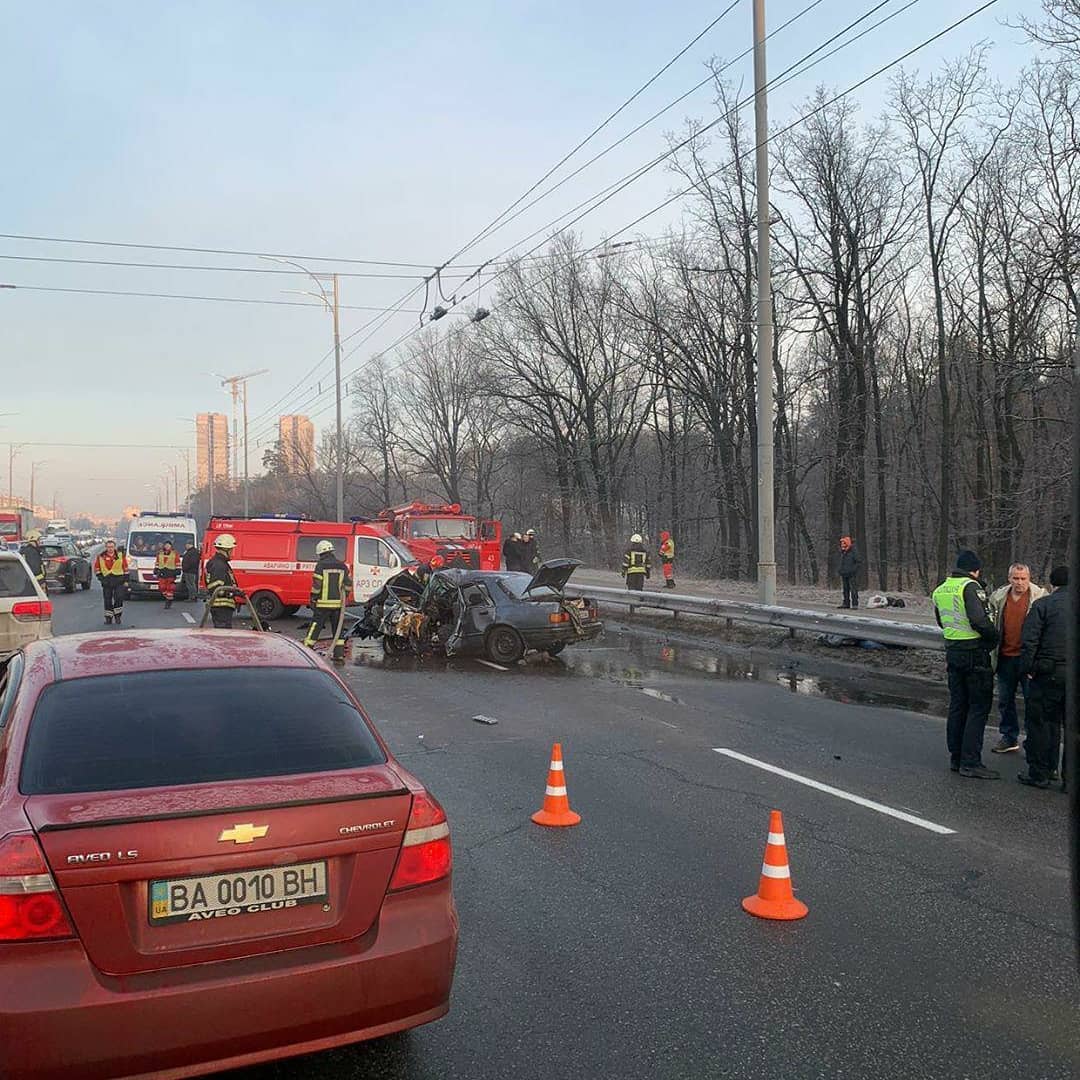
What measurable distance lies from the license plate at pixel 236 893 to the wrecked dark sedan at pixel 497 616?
1133cm

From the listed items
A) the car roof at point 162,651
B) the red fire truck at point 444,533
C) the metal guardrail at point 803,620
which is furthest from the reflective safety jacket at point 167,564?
the car roof at point 162,651

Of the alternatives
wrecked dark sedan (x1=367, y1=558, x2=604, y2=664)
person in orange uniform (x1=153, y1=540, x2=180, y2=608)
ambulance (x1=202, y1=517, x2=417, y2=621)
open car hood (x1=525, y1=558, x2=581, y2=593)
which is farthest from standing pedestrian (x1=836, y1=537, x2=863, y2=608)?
person in orange uniform (x1=153, y1=540, x2=180, y2=608)

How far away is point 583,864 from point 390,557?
16522mm

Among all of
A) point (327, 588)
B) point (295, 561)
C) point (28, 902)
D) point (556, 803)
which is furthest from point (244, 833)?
point (295, 561)

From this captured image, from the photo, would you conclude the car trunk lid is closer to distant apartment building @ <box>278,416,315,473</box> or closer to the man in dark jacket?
the man in dark jacket

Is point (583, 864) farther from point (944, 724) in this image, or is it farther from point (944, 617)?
point (944, 724)

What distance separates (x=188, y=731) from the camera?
3504mm

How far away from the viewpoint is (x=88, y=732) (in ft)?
11.1

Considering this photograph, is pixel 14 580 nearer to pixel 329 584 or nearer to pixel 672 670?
pixel 329 584

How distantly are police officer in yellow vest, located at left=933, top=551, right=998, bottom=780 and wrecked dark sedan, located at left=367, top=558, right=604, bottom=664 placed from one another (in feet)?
22.9

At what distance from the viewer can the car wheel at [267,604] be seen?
21250 mm

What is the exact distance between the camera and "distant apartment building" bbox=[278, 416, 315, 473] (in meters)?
78.5

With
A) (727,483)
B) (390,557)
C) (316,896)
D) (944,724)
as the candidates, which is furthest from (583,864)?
(727,483)

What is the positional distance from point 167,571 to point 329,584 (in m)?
12.7
